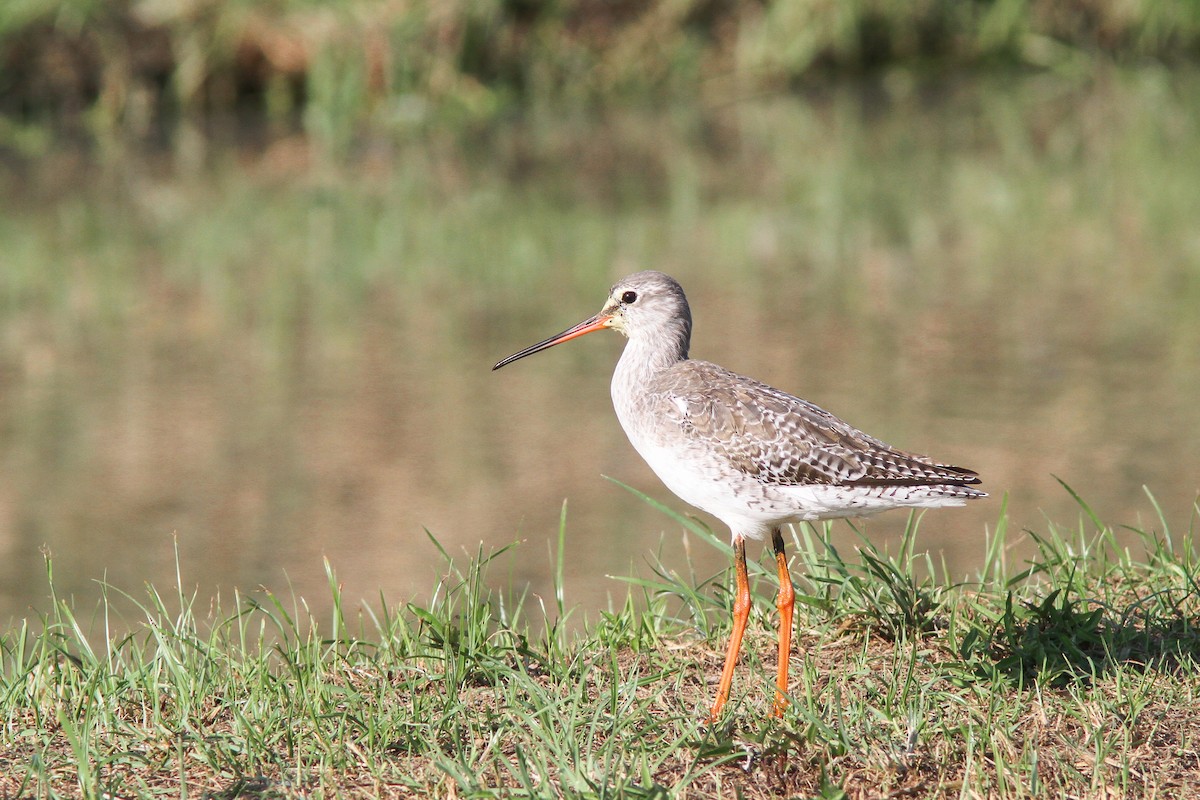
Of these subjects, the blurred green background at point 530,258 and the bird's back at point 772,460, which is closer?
the bird's back at point 772,460

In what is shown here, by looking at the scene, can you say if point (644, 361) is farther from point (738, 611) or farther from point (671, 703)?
point (671, 703)

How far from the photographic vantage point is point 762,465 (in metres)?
4.24

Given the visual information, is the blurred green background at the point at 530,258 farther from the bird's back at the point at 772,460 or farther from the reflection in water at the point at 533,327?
the bird's back at the point at 772,460

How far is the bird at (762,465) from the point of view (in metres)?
4.15

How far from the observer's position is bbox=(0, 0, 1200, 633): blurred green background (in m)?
6.84

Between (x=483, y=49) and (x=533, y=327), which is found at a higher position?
(x=483, y=49)

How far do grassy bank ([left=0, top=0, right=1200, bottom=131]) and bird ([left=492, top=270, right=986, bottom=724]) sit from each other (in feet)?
32.5

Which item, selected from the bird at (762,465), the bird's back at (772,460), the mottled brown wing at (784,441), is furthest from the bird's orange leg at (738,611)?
the mottled brown wing at (784,441)

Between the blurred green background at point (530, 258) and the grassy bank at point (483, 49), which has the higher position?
the grassy bank at point (483, 49)

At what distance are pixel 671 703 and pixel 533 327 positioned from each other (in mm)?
4944

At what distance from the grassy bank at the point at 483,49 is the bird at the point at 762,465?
991 centimetres

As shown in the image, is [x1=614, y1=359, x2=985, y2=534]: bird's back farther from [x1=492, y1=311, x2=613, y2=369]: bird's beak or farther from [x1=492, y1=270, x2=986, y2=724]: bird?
[x1=492, y1=311, x2=613, y2=369]: bird's beak

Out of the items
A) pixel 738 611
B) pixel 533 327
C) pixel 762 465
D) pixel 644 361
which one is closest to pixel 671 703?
pixel 738 611

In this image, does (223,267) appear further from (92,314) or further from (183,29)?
(183,29)
